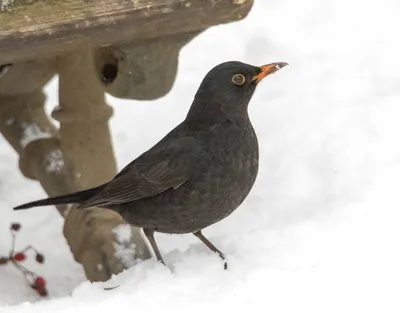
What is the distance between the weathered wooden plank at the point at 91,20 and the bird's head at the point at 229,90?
243 millimetres

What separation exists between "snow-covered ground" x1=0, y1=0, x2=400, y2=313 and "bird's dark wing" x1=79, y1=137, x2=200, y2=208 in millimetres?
278

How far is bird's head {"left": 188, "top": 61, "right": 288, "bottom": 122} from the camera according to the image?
3.46 metres

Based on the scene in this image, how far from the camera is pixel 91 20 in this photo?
9.86 ft

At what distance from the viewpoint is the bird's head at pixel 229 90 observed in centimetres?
346

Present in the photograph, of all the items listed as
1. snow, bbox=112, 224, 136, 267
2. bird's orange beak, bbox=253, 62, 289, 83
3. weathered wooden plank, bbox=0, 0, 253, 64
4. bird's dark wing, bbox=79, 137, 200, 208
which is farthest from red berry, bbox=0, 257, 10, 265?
bird's orange beak, bbox=253, 62, 289, 83

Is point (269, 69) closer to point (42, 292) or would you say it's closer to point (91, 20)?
point (91, 20)

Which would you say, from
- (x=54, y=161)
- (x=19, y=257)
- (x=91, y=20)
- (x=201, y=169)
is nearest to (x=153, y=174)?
(x=201, y=169)

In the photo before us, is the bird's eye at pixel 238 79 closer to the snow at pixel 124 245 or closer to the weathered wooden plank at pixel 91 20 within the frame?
the weathered wooden plank at pixel 91 20

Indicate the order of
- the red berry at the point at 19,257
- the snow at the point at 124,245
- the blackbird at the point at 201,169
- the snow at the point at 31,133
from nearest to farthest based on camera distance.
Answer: the blackbird at the point at 201,169, the snow at the point at 124,245, the red berry at the point at 19,257, the snow at the point at 31,133

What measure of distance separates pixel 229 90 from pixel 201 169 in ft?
→ 1.14

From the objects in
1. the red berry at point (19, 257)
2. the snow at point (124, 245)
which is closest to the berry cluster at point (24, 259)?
the red berry at point (19, 257)

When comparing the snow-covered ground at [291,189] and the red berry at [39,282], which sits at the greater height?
the snow-covered ground at [291,189]

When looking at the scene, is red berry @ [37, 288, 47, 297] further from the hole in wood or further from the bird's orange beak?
the bird's orange beak

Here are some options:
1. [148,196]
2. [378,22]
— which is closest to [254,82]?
[148,196]
